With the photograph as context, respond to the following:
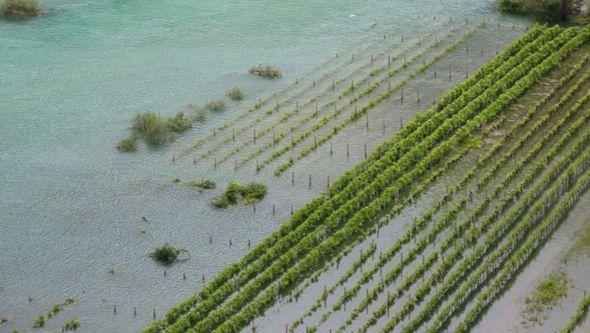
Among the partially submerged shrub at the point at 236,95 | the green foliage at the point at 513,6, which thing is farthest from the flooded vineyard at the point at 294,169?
the green foliage at the point at 513,6

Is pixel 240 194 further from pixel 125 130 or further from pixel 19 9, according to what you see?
pixel 19 9

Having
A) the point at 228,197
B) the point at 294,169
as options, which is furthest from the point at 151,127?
the point at 294,169

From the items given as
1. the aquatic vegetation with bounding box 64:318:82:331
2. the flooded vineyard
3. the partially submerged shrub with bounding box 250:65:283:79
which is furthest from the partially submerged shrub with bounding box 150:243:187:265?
the partially submerged shrub with bounding box 250:65:283:79

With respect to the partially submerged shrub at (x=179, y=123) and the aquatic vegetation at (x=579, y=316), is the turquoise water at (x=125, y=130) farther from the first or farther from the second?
the aquatic vegetation at (x=579, y=316)

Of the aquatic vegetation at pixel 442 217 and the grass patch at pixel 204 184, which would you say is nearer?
the aquatic vegetation at pixel 442 217

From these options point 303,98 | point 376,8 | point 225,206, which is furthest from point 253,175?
point 376,8
